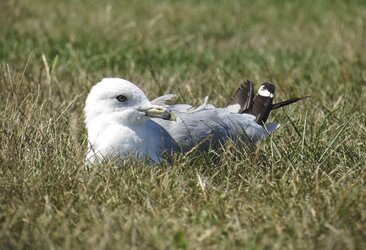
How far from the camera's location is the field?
332cm

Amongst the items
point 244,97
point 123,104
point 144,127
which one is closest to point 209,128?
point 144,127

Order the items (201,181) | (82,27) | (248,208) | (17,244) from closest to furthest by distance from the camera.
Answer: (17,244)
(248,208)
(201,181)
(82,27)

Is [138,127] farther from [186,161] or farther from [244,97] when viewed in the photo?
[244,97]

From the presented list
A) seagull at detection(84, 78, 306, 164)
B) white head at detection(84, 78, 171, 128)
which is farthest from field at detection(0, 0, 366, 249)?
white head at detection(84, 78, 171, 128)

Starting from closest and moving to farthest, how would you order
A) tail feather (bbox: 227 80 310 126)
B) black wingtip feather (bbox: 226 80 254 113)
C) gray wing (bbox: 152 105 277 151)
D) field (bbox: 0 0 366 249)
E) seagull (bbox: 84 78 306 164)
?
field (bbox: 0 0 366 249)
seagull (bbox: 84 78 306 164)
gray wing (bbox: 152 105 277 151)
tail feather (bbox: 227 80 310 126)
black wingtip feather (bbox: 226 80 254 113)

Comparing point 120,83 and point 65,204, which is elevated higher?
point 120,83

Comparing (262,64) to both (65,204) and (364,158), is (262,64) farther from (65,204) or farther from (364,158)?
(65,204)

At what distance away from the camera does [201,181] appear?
12.7 feet

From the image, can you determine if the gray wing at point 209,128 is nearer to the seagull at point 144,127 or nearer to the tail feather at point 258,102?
the seagull at point 144,127

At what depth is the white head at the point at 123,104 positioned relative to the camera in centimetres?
429

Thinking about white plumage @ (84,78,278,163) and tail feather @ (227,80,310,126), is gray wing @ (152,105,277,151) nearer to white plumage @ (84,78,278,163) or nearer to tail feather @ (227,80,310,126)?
white plumage @ (84,78,278,163)

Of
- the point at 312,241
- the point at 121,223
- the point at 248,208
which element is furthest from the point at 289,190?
the point at 121,223

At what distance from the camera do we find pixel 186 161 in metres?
4.14

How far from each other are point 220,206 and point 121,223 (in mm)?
460
